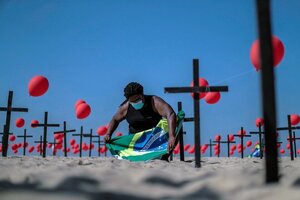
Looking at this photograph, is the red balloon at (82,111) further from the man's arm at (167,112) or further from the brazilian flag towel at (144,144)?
the man's arm at (167,112)

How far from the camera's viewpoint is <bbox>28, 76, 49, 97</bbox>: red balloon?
8781 mm

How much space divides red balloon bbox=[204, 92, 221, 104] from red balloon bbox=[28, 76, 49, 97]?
15.5 ft

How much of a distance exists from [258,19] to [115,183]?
5.90ft

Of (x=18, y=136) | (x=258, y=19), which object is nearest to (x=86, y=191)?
(x=258, y=19)

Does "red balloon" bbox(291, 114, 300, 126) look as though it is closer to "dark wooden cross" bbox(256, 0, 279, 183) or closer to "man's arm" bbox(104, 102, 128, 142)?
"man's arm" bbox(104, 102, 128, 142)

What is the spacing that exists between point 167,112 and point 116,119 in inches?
57.0

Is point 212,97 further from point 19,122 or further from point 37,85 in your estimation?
point 19,122

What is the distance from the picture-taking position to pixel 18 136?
2330 centimetres

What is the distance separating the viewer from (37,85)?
877cm

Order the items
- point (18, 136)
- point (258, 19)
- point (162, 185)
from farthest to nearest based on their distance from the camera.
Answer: point (18, 136), point (258, 19), point (162, 185)

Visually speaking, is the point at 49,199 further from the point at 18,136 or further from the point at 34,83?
the point at 18,136

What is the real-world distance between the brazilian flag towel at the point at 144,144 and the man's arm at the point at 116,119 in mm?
206

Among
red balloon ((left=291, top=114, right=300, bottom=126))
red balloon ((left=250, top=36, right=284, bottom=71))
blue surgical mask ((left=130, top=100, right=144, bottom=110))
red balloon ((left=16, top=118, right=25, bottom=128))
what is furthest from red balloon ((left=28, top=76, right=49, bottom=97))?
red balloon ((left=291, top=114, right=300, bottom=126))

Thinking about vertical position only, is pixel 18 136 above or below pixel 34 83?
below
